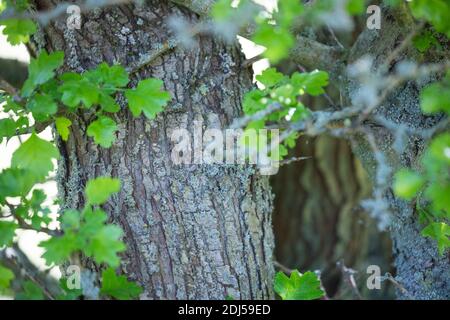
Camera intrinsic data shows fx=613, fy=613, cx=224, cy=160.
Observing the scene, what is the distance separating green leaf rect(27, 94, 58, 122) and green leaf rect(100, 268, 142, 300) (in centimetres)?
44

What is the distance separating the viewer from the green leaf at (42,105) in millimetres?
1580

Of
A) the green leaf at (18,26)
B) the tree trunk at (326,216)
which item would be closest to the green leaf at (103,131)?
the green leaf at (18,26)

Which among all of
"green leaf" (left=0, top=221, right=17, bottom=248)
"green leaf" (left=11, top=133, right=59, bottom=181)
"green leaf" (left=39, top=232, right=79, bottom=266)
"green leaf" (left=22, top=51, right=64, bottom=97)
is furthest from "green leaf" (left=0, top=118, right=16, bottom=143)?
"green leaf" (left=39, top=232, right=79, bottom=266)

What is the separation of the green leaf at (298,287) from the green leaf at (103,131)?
62 cm

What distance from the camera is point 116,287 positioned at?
5.24 feet

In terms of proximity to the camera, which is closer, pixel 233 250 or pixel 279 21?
pixel 279 21

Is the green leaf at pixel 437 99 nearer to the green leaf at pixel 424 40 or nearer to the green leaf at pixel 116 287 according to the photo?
the green leaf at pixel 424 40

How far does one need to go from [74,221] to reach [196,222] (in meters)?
0.53

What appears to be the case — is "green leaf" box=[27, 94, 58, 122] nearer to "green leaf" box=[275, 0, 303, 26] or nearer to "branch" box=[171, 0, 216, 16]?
"branch" box=[171, 0, 216, 16]

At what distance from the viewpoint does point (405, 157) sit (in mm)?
1949

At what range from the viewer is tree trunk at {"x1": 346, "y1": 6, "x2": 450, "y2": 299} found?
1900mm

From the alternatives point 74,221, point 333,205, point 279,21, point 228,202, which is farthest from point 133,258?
point 333,205

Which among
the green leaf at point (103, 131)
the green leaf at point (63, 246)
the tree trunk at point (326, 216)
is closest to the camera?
the green leaf at point (63, 246)
